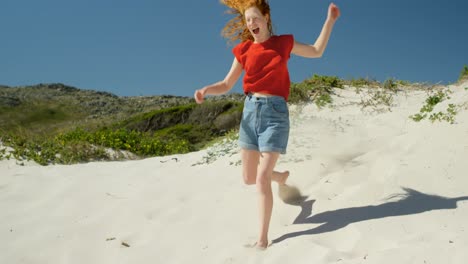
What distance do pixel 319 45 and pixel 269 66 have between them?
532 millimetres

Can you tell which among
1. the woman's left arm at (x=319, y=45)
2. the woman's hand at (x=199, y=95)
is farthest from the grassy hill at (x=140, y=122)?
the woman's hand at (x=199, y=95)

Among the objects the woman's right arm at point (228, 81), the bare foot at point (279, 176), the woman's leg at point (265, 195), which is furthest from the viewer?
the bare foot at point (279, 176)

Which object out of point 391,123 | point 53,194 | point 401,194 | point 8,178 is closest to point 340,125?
point 391,123

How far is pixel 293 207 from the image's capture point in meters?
4.11

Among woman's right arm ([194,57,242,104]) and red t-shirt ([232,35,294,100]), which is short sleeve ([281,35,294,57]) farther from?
woman's right arm ([194,57,242,104])

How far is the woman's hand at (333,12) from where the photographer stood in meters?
3.77

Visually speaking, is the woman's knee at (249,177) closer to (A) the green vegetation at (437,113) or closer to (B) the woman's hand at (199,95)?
(B) the woman's hand at (199,95)

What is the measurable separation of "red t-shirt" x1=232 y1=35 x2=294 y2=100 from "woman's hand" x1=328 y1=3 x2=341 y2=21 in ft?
1.28

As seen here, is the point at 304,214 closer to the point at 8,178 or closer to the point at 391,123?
the point at 391,123

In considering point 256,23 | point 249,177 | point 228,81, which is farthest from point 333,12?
point 249,177

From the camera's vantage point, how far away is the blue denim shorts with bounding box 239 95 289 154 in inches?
139

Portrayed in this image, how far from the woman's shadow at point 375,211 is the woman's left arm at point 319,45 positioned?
1.37 m

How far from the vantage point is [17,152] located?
8000 mm

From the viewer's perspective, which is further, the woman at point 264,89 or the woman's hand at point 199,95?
the woman's hand at point 199,95
